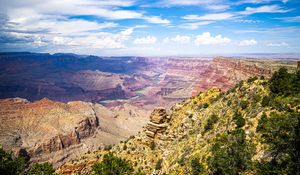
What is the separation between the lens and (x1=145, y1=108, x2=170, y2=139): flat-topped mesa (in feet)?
190

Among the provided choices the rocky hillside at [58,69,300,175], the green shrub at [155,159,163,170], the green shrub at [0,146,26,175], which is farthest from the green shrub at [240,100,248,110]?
the green shrub at [0,146,26,175]

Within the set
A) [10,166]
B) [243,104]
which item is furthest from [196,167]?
[10,166]

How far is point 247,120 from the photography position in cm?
4088

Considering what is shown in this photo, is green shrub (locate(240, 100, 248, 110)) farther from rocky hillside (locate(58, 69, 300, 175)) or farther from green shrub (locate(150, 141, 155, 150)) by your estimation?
green shrub (locate(150, 141, 155, 150))

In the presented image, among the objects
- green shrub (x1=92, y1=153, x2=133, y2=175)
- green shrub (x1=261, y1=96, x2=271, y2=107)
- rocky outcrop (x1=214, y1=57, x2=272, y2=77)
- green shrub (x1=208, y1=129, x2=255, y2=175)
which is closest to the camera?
green shrub (x1=208, y1=129, x2=255, y2=175)

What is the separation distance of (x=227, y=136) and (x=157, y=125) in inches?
783

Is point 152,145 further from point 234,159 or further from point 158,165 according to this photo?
point 234,159

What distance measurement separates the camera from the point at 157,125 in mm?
57750

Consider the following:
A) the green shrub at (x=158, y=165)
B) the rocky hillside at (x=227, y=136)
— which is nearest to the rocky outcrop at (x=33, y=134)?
the rocky hillside at (x=227, y=136)

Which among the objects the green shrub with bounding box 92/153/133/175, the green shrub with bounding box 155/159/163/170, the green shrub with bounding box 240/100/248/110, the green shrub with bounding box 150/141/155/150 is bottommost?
the green shrub with bounding box 155/159/163/170

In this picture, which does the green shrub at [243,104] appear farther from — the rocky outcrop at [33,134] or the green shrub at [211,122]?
the rocky outcrop at [33,134]

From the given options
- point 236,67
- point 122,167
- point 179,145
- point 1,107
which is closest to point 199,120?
point 179,145

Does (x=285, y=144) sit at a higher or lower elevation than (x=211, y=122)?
higher

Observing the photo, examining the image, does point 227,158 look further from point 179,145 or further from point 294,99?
point 179,145
